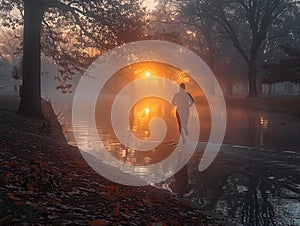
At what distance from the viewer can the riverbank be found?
16.1ft

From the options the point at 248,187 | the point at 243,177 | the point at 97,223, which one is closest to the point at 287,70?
the point at 243,177

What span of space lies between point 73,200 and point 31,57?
12631 millimetres

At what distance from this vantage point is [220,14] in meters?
43.1

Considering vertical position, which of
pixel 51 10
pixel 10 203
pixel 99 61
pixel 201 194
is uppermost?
pixel 51 10

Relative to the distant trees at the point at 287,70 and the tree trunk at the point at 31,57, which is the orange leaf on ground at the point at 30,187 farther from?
the distant trees at the point at 287,70

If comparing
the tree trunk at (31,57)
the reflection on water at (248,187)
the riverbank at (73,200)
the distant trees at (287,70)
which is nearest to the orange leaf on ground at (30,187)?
the riverbank at (73,200)

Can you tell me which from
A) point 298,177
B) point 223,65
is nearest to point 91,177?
point 298,177

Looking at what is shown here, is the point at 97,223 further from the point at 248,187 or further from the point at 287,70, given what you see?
the point at 287,70

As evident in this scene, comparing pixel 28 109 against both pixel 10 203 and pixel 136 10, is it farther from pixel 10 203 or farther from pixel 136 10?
pixel 10 203

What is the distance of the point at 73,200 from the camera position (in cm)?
592

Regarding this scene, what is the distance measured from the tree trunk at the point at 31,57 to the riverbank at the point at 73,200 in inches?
361

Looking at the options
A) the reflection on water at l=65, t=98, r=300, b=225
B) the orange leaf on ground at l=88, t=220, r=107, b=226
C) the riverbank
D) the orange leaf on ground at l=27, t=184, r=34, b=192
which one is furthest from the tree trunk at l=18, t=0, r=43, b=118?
the orange leaf on ground at l=88, t=220, r=107, b=226

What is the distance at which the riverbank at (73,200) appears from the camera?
4922mm

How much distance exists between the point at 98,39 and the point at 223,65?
46.1 metres
